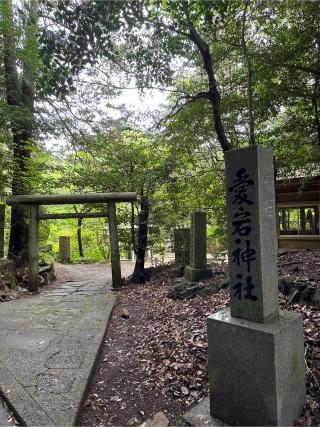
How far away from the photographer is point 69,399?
9.64 feet

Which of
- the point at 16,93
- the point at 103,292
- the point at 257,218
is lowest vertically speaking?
the point at 103,292

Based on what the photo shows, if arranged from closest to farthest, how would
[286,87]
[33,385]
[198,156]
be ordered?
[33,385] → [286,87] → [198,156]

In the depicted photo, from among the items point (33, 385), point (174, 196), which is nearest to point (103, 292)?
point (174, 196)

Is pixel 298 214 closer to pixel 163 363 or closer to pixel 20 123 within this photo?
pixel 20 123

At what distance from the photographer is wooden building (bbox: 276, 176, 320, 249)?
41.9 feet

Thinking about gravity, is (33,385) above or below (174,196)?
below

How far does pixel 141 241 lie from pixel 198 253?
2.92 m

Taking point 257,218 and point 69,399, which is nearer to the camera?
point 257,218

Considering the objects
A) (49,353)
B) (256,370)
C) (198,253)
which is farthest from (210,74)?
(49,353)

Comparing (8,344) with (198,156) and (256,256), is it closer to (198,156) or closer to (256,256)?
(256,256)

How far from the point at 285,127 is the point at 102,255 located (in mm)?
14076

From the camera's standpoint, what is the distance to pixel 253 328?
8.30 ft

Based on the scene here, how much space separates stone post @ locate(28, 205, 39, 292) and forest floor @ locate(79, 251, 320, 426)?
10.7 ft

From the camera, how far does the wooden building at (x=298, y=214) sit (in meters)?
12.8
